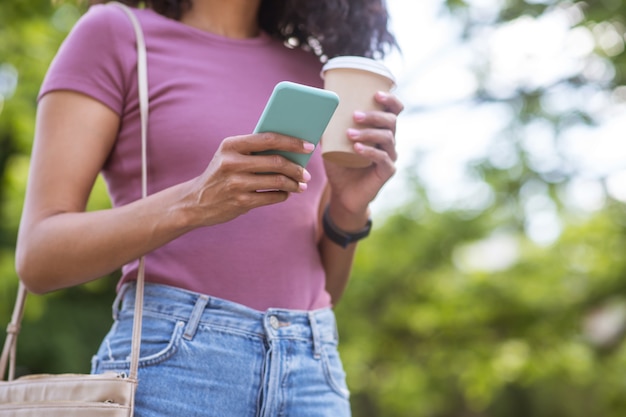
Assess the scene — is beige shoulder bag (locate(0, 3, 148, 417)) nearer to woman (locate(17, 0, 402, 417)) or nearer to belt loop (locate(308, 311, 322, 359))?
woman (locate(17, 0, 402, 417))

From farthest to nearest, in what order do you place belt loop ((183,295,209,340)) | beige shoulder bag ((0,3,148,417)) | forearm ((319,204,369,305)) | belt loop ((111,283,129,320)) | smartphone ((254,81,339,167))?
1. forearm ((319,204,369,305))
2. belt loop ((111,283,129,320))
3. belt loop ((183,295,209,340))
4. beige shoulder bag ((0,3,148,417))
5. smartphone ((254,81,339,167))

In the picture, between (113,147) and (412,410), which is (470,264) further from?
(113,147)

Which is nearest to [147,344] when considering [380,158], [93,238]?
[93,238]

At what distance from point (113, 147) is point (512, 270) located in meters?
5.48

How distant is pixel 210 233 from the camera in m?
1.42

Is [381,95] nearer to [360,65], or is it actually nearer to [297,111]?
[360,65]

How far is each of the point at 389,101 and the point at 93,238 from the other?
58 centimetres

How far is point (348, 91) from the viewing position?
1363 millimetres

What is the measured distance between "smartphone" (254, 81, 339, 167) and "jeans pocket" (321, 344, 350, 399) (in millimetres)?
491

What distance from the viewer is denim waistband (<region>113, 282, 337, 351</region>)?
1338 millimetres

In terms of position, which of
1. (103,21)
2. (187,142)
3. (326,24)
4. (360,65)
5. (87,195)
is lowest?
(87,195)

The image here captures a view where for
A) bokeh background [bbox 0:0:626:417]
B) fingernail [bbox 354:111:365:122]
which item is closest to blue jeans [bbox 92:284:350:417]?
fingernail [bbox 354:111:365:122]

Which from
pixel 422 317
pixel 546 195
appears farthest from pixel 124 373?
pixel 546 195

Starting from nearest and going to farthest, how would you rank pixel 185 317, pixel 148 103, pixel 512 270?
pixel 185 317 → pixel 148 103 → pixel 512 270
